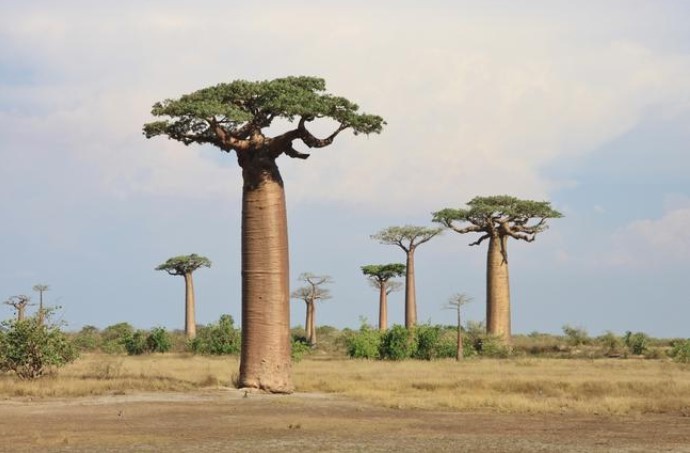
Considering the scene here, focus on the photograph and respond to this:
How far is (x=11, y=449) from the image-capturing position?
10617 millimetres

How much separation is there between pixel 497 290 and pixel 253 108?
23.6m

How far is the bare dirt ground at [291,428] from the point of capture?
1095 centimetres

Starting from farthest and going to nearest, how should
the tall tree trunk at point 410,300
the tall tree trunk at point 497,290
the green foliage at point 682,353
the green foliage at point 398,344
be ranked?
1. the tall tree trunk at point 410,300
2. the tall tree trunk at point 497,290
3. the green foliage at point 398,344
4. the green foliage at point 682,353

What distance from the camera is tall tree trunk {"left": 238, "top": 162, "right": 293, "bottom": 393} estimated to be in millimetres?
18812

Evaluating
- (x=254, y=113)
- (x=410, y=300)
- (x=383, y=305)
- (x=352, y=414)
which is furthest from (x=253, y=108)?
(x=383, y=305)

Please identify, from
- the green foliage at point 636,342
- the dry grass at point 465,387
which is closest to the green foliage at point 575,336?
the green foliage at point 636,342

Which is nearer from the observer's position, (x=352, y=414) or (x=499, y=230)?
(x=352, y=414)

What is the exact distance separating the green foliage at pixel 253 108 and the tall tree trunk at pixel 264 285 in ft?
3.40

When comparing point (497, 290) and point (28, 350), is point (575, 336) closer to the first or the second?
point (497, 290)

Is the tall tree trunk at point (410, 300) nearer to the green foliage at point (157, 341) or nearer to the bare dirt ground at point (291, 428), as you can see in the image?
the green foliage at point (157, 341)

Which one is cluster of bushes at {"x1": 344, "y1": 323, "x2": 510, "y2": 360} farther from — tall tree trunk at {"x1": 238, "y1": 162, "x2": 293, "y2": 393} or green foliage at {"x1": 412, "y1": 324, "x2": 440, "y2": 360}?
tall tree trunk at {"x1": 238, "y1": 162, "x2": 293, "y2": 393}

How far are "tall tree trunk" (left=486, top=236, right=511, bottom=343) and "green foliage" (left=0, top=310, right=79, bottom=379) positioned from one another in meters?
23.5

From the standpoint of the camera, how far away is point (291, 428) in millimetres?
12945

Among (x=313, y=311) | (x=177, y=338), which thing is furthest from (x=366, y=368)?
(x=313, y=311)
